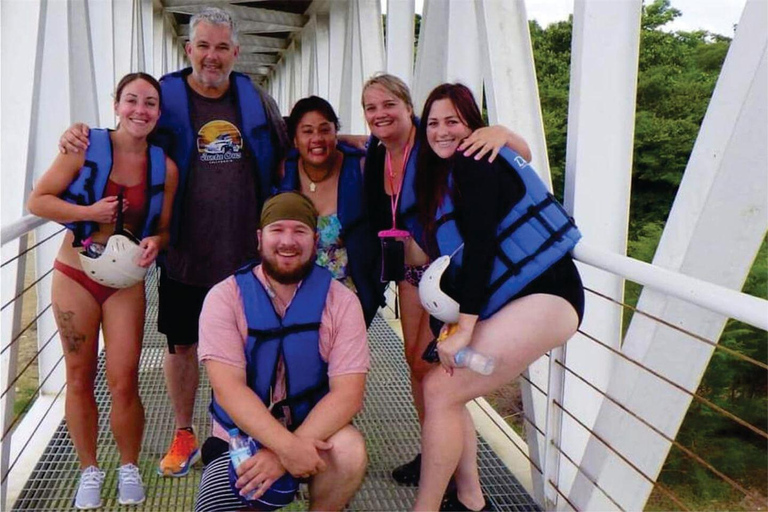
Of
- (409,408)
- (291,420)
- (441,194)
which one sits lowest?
(409,408)

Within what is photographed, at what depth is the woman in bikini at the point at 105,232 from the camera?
2344 millimetres

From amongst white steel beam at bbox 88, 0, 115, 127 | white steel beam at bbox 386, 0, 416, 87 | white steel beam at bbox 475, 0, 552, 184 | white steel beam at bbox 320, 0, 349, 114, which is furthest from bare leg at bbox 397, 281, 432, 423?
white steel beam at bbox 320, 0, 349, 114

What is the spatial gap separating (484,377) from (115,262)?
3.78 feet

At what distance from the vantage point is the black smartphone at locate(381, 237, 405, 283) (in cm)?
243

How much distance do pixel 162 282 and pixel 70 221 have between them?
1.80 feet

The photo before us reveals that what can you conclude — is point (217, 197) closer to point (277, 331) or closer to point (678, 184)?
point (277, 331)

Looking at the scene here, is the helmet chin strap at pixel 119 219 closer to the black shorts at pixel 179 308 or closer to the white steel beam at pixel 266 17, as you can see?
the black shorts at pixel 179 308

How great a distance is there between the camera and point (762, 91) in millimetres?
1834

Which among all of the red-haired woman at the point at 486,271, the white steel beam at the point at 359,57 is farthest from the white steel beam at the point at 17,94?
the white steel beam at the point at 359,57

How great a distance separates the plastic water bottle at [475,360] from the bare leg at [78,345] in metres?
1.17

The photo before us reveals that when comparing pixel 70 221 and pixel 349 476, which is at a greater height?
pixel 70 221

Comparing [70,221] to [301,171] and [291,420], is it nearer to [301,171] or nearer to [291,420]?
[301,171]

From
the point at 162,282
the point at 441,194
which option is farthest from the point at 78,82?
the point at 441,194

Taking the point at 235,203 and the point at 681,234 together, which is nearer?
the point at 681,234
